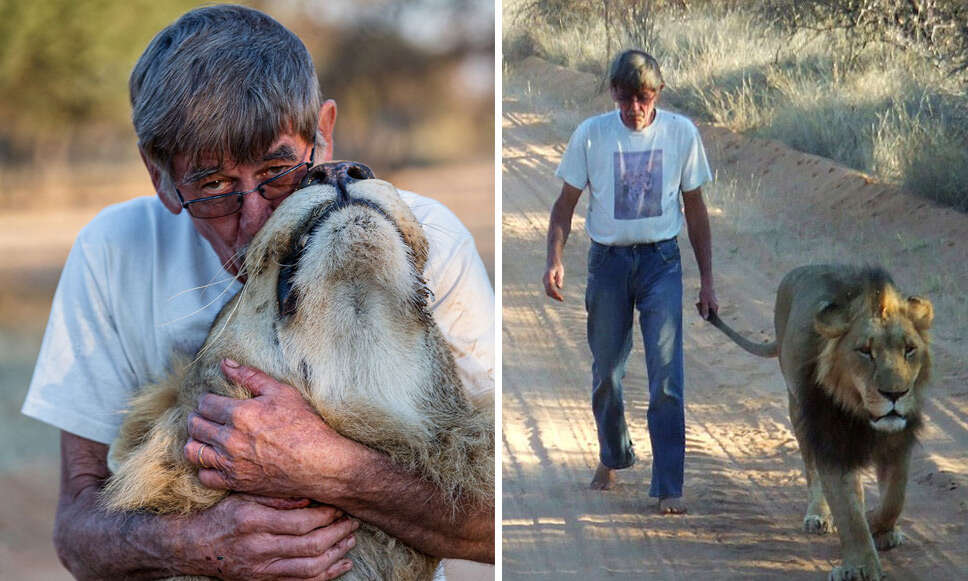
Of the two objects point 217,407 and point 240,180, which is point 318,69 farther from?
point 217,407

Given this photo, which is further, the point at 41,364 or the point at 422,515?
the point at 41,364

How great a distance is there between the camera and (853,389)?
2891 millimetres

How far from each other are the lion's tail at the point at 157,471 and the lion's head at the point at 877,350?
184 centimetres

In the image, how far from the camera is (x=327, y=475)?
183cm

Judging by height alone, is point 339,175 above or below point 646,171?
above

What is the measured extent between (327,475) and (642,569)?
1.61 metres

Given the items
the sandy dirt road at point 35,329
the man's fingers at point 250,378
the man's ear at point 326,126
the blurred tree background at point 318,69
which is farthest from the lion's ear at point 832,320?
the blurred tree background at point 318,69

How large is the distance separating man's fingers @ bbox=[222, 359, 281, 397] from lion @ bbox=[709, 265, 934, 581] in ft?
5.69

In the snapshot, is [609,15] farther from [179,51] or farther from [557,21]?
[179,51]

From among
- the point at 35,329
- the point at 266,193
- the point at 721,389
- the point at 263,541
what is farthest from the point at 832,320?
the point at 35,329

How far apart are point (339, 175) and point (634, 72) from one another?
1.53 m

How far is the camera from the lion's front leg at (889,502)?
2861 millimetres

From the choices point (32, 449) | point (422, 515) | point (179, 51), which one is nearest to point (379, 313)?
point (422, 515)

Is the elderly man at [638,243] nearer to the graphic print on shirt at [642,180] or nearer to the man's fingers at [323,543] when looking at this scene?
the graphic print on shirt at [642,180]
